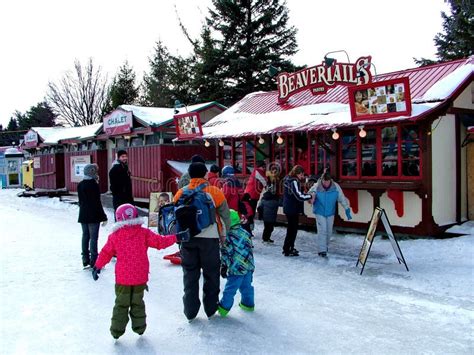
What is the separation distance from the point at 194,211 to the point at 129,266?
0.84 metres

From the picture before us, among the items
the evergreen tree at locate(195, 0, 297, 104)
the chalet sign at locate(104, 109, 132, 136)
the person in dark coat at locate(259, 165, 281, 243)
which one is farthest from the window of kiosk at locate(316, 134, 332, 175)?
the evergreen tree at locate(195, 0, 297, 104)

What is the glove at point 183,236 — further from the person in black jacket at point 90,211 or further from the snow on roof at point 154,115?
the snow on roof at point 154,115

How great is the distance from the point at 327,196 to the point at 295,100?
553 centimetres

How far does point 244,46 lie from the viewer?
27.1 metres

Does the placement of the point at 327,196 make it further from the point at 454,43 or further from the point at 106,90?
the point at 106,90

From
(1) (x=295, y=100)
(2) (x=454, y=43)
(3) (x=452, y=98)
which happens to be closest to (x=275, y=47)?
(2) (x=454, y=43)

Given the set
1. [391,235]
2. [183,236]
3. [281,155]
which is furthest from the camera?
[281,155]

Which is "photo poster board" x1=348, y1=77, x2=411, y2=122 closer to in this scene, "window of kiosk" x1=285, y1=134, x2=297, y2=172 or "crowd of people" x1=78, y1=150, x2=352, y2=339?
"window of kiosk" x1=285, y1=134, x2=297, y2=172

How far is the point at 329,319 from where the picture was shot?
200 inches

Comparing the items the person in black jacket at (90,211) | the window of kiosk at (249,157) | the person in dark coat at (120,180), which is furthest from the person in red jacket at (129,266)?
the window of kiosk at (249,157)

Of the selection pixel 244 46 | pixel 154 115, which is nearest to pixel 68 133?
pixel 154 115

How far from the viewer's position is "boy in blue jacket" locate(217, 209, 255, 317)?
16.6 ft

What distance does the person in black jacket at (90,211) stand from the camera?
7445mm

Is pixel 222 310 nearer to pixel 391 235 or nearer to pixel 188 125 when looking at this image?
pixel 391 235
